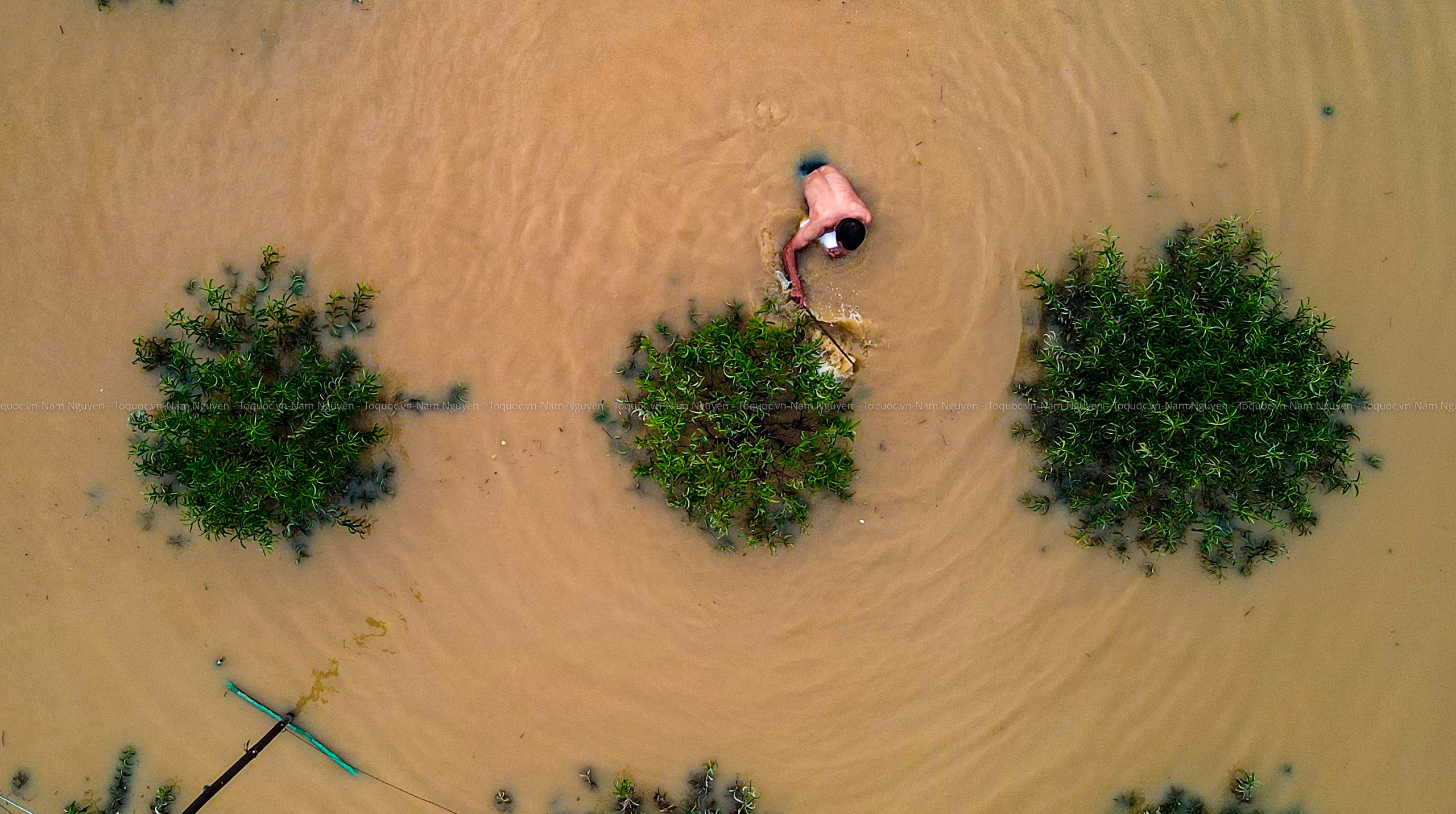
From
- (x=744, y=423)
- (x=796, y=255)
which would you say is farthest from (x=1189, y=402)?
(x=744, y=423)

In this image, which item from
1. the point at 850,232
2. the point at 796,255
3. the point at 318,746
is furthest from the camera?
the point at 318,746

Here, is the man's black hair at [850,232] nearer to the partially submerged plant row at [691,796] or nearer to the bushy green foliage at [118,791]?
the partially submerged plant row at [691,796]

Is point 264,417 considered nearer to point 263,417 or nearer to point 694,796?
point 263,417

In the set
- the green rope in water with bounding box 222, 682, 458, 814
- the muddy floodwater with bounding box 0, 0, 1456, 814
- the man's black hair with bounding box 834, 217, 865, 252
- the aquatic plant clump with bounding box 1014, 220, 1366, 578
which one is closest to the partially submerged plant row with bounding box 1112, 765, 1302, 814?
the muddy floodwater with bounding box 0, 0, 1456, 814

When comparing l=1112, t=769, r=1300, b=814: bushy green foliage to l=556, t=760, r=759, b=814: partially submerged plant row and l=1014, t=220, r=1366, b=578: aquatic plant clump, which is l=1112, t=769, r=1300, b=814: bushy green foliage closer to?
l=1014, t=220, r=1366, b=578: aquatic plant clump

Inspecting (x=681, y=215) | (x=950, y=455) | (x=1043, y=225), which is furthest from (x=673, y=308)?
(x=1043, y=225)
